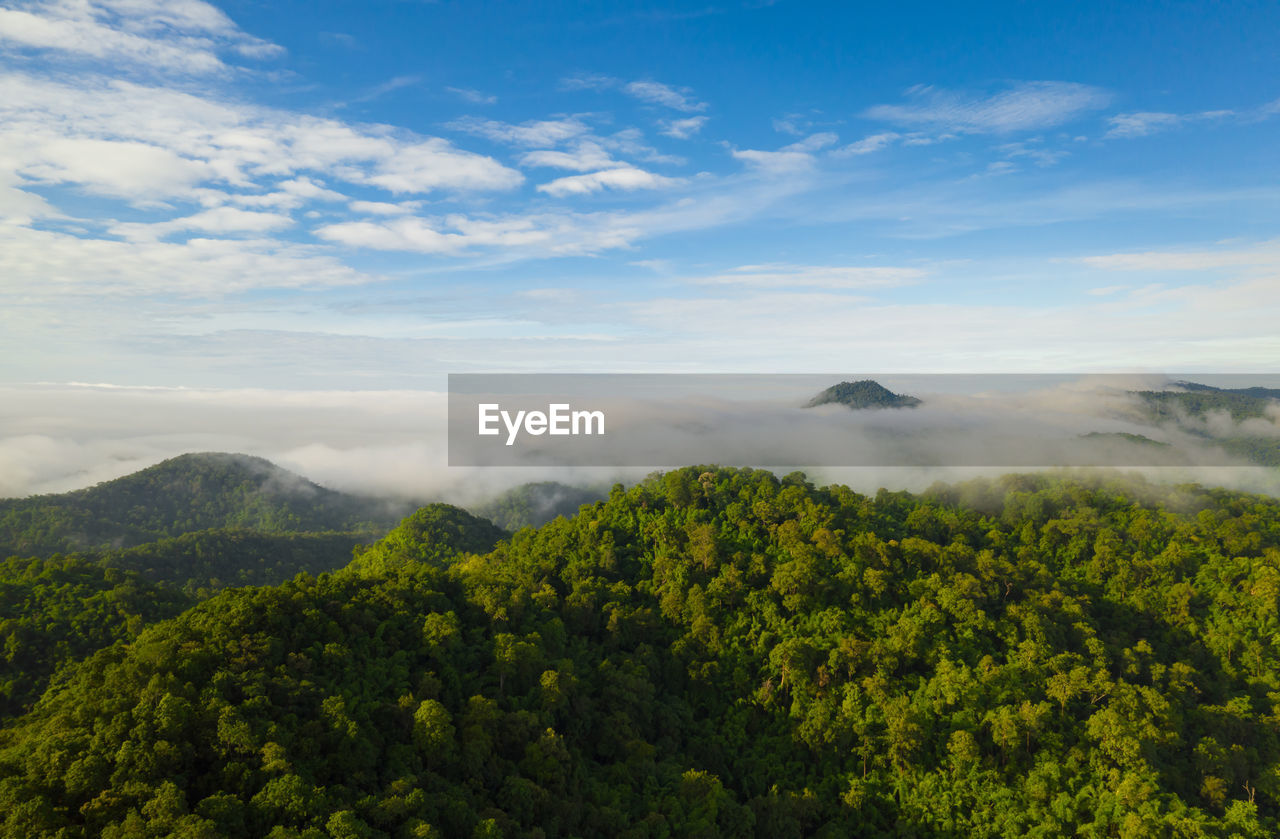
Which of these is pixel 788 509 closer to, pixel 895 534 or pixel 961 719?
pixel 895 534

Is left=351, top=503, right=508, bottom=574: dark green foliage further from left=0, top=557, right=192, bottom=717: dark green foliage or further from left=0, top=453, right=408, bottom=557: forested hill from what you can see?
left=0, top=453, right=408, bottom=557: forested hill

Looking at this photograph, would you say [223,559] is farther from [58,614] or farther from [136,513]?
[136,513]

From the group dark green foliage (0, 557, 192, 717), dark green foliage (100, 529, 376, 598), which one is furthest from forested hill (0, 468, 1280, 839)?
dark green foliage (100, 529, 376, 598)

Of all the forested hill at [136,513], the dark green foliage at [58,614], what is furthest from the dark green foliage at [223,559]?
the forested hill at [136,513]

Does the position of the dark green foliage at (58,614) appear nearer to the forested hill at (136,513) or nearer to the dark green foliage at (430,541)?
the dark green foliage at (430,541)

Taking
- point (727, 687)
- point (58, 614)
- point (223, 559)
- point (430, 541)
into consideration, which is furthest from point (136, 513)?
point (727, 687)

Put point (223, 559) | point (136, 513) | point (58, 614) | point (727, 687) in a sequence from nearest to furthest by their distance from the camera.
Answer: point (727, 687)
point (58, 614)
point (223, 559)
point (136, 513)
